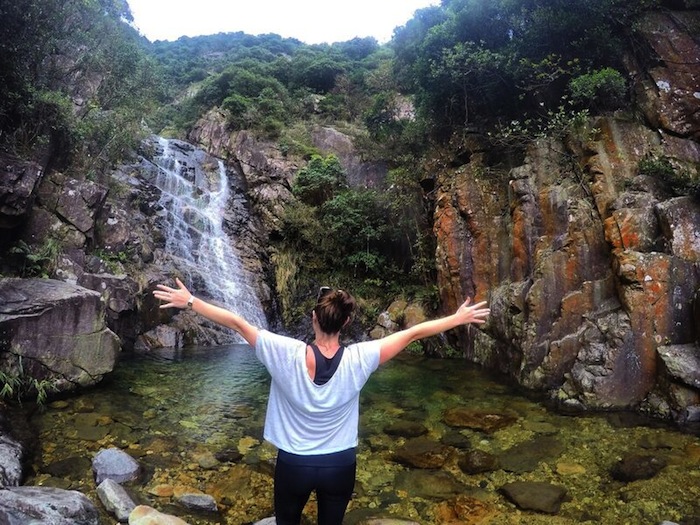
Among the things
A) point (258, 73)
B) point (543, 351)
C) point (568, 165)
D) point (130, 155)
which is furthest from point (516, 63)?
point (258, 73)

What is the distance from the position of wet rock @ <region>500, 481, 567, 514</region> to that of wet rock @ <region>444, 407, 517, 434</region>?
180 cm

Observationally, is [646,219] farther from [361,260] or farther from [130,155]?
[130,155]

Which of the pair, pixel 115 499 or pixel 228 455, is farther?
pixel 228 455

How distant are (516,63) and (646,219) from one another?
5.91m

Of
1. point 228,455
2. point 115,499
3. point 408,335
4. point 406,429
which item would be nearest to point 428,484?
point 406,429

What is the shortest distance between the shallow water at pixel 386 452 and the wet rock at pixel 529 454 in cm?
3

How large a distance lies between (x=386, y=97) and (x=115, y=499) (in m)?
19.0

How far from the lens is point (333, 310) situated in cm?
240

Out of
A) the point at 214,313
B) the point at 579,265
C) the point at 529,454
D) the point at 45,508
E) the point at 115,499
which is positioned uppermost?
the point at 579,265

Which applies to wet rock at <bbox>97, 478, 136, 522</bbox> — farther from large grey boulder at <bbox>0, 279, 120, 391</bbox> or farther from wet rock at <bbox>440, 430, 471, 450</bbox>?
wet rock at <bbox>440, 430, 471, 450</bbox>

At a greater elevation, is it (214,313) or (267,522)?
(214,313)

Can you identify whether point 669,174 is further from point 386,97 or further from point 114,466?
point 386,97

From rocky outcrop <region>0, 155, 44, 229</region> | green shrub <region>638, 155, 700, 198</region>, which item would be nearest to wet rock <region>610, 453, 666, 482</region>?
green shrub <region>638, 155, 700, 198</region>

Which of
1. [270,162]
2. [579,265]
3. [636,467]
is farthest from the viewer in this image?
[270,162]
